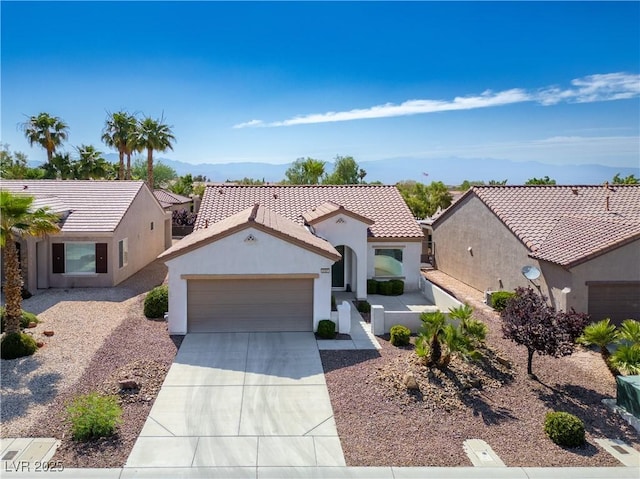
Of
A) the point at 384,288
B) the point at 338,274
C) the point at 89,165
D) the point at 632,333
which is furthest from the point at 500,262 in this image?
the point at 89,165

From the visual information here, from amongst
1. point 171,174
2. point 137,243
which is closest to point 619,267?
point 137,243

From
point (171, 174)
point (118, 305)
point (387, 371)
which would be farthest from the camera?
point (171, 174)

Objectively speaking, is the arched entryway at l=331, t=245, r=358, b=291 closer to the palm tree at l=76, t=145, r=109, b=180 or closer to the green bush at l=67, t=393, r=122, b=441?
the green bush at l=67, t=393, r=122, b=441

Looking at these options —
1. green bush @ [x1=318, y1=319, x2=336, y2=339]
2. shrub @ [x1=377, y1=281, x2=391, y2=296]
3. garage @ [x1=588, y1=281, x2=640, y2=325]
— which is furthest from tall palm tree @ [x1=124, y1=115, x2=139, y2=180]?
garage @ [x1=588, y1=281, x2=640, y2=325]

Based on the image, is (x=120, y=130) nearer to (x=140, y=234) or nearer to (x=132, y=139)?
(x=132, y=139)

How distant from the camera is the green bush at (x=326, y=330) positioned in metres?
16.9

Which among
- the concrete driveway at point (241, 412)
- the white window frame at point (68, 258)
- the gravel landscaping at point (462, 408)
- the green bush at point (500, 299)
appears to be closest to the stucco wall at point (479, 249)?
the green bush at point (500, 299)

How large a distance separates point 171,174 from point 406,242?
280ft

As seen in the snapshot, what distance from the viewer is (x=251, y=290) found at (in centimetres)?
1758

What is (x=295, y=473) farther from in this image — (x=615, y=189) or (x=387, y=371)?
(x=615, y=189)

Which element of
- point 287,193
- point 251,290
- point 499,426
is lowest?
point 499,426

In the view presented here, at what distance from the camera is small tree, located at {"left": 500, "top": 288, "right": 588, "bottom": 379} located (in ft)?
42.0

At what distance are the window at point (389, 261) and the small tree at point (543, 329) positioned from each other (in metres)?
12.2

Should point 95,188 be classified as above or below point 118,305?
above
